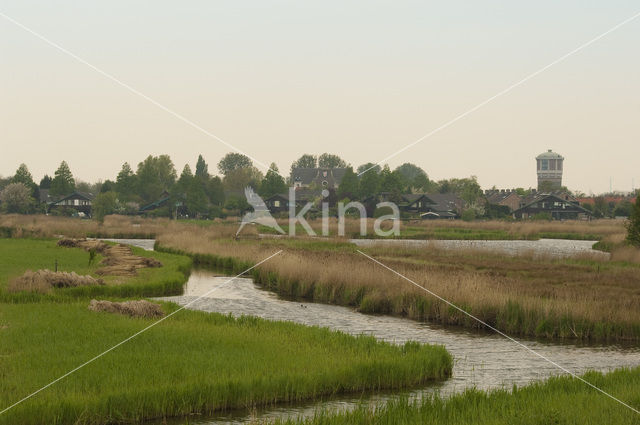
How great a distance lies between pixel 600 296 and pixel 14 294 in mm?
26970

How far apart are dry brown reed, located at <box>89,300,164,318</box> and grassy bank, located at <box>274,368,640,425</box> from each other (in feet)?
42.0

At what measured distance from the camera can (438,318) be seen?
1224 inches

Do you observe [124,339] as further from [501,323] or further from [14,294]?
[501,323]

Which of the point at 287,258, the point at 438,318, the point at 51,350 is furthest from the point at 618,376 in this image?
the point at 287,258

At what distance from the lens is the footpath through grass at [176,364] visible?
15695 millimetres

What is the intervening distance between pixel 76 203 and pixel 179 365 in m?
153

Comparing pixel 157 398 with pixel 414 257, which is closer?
pixel 157 398

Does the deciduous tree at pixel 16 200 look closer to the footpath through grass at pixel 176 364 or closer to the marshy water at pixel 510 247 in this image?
the marshy water at pixel 510 247

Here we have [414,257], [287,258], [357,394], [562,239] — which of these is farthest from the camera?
[562,239]

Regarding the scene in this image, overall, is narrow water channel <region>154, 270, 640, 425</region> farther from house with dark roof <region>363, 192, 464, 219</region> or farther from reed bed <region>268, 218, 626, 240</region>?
house with dark roof <region>363, 192, 464, 219</region>

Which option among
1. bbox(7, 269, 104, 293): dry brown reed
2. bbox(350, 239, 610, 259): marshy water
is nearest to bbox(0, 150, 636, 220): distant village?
bbox(350, 239, 610, 259): marshy water

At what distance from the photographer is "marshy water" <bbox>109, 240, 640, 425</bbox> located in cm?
1792

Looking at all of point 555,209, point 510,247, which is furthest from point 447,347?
point 555,209

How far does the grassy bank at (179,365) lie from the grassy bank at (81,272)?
6.23 meters
